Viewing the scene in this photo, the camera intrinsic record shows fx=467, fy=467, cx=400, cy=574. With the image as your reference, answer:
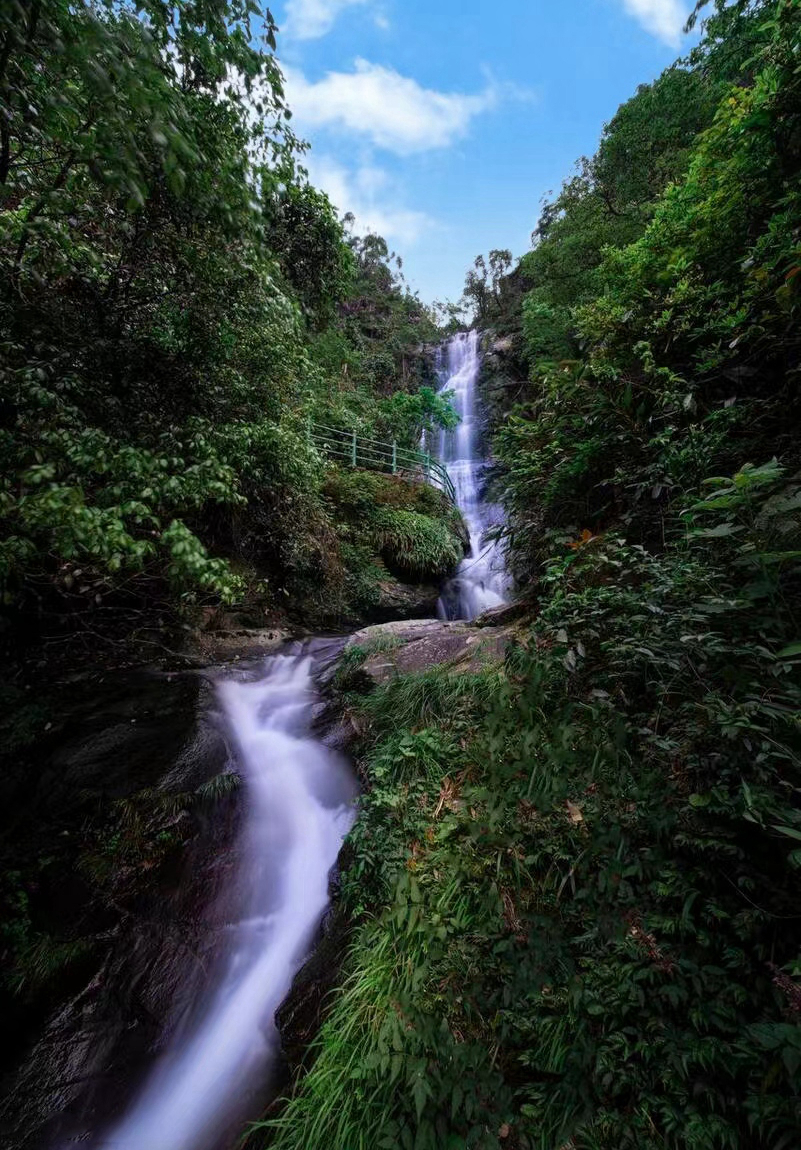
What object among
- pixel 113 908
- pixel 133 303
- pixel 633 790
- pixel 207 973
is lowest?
pixel 207 973

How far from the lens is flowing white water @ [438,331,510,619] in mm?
10484

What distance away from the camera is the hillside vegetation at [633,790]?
5.04 ft

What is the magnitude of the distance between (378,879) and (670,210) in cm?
567

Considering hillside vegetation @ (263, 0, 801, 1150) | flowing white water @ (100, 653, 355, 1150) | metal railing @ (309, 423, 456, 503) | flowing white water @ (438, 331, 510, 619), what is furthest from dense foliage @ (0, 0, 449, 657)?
metal railing @ (309, 423, 456, 503)

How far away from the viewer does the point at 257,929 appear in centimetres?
317

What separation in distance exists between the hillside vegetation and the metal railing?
707 centimetres

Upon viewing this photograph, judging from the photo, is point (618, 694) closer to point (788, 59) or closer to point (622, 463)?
point (622, 463)

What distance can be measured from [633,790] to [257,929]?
2.73 metres

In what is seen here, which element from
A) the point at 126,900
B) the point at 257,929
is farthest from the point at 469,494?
the point at 126,900

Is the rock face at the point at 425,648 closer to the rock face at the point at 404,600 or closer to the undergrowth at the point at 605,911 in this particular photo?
the undergrowth at the point at 605,911

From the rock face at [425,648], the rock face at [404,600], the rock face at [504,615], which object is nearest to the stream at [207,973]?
the rock face at [425,648]

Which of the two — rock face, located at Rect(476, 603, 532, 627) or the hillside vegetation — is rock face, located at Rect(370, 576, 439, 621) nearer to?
rock face, located at Rect(476, 603, 532, 627)

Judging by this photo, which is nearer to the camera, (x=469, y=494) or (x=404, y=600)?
(x=404, y=600)

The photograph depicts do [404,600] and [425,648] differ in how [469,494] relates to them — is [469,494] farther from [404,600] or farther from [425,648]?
[425,648]
